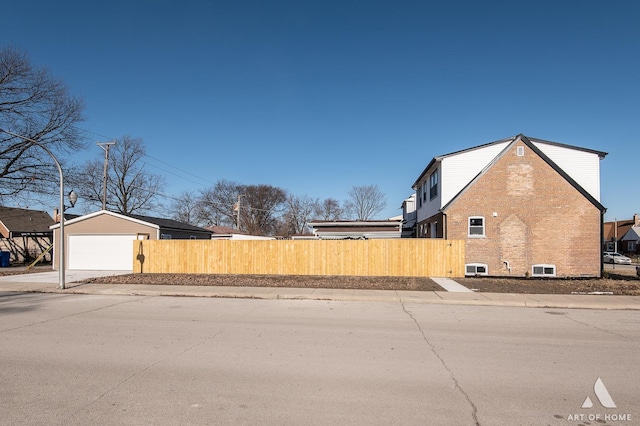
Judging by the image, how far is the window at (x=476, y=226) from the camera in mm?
22531

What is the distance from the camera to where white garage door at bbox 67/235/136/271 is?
23484 millimetres

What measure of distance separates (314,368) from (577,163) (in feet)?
76.5

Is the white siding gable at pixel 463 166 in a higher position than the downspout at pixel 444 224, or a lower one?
higher

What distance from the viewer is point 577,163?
23.1 metres

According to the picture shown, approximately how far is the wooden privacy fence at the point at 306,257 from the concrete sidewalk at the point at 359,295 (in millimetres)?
4404

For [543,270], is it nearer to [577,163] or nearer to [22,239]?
[577,163]

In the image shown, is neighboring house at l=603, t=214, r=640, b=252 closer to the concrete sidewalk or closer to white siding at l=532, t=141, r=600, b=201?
white siding at l=532, t=141, r=600, b=201

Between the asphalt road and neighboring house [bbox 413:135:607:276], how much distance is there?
12.1m

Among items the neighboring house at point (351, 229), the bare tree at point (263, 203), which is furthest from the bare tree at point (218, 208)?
the neighboring house at point (351, 229)

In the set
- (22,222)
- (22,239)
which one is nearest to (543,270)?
(22,239)

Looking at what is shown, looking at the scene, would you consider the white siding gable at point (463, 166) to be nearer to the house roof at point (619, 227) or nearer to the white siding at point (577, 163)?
the white siding at point (577, 163)

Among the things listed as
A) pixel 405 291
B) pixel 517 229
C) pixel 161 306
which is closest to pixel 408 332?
pixel 405 291

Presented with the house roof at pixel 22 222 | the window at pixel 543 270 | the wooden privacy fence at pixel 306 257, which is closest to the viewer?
the wooden privacy fence at pixel 306 257

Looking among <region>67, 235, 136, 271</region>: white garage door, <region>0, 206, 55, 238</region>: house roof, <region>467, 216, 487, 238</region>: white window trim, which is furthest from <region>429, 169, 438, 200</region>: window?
<region>0, 206, 55, 238</region>: house roof
